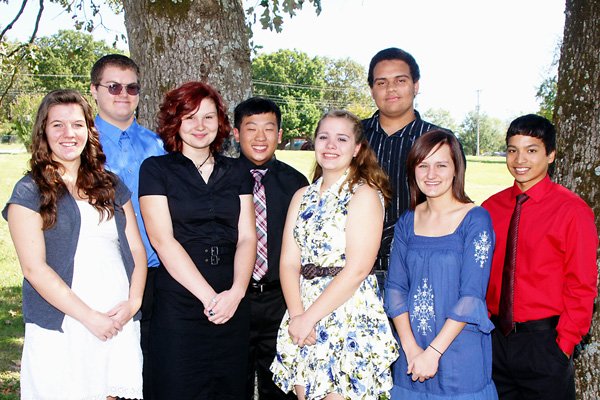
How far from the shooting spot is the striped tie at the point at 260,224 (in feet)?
12.2

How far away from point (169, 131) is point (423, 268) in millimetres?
1639

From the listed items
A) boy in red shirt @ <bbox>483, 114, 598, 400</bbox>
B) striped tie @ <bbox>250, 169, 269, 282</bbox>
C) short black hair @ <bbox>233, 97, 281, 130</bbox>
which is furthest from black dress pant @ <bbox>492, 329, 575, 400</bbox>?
short black hair @ <bbox>233, 97, 281, 130</bbox>

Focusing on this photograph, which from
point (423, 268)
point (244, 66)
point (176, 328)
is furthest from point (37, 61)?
point (423, 268)

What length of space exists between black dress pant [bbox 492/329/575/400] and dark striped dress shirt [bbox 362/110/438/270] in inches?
35.0

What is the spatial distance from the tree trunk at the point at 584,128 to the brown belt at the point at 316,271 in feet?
7.36

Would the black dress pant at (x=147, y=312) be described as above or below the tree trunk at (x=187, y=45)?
below

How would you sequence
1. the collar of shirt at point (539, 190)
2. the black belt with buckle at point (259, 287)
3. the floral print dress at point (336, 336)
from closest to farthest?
1. the floral print dress at point (336, 336)
2. the collar of shirt at point (539, 190)
3. the black belt with buckle at point (259, 287)

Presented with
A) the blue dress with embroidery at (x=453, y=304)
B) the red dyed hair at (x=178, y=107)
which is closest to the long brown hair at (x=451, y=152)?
the blue dress with embroidery at (x=453, y=304)

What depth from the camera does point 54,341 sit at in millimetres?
2967

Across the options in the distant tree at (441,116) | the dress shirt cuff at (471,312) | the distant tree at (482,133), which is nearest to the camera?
the dress shirt cuff at (471,312)

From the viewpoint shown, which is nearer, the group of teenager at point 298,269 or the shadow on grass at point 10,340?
Answer: the group of teenager at point 298,269

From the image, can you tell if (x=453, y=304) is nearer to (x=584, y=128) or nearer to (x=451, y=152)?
(x=451, y=152)

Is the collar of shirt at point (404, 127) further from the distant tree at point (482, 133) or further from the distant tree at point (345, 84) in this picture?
the distant tree at point (482, 133)

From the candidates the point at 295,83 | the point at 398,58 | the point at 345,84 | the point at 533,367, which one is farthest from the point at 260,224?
the point at 345,84
